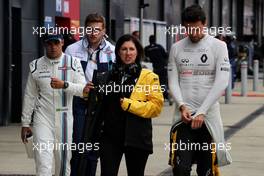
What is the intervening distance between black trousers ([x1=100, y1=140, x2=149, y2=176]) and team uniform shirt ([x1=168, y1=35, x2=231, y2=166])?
1.98 feet

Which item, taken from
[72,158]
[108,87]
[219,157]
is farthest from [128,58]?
[72,158]

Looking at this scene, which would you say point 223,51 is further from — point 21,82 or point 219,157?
point 21,82

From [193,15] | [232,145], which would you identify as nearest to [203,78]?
[193,15]

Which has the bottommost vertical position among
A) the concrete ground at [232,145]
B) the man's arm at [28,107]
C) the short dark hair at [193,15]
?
the concrete ground at [232,145]

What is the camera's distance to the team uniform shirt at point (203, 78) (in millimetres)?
6898

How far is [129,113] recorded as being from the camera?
6.53 m

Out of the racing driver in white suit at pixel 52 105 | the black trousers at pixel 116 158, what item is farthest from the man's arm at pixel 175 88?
the racing driver in white suit at pixel 52 105

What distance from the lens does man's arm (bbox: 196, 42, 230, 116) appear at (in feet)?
22.3

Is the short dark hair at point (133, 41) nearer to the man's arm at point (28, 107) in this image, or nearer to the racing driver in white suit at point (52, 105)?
the racing driver in white suit at point (52, 105)

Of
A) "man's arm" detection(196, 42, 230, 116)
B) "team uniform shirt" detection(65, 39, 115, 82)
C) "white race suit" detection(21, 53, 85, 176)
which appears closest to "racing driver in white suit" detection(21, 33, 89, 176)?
"white race suit" detection(21, 53, 85, 176)

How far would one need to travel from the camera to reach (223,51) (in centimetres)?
695

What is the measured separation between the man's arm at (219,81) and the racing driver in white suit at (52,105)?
126cm

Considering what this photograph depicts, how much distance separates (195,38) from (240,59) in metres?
28.1

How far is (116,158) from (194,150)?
759 millimetres
